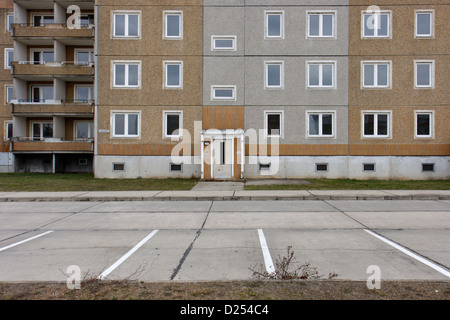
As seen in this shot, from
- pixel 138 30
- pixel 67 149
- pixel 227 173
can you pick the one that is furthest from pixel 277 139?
pixel 67 149

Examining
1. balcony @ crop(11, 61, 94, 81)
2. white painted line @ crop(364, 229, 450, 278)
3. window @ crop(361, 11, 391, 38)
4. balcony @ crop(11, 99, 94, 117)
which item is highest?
window @ crop(361, 11, 391, 38)

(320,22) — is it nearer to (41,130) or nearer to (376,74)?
(376,74)

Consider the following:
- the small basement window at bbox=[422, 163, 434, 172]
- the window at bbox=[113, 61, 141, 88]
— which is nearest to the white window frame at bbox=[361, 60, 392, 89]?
the small basement window at bbox=[422, 163, 434, 172]

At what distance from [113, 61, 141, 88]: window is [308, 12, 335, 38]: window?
1160 cm

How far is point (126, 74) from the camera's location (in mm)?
21406

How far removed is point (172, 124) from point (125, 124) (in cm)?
313

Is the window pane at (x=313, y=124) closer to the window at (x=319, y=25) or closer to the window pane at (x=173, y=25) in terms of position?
the window at (x=319, y=25)

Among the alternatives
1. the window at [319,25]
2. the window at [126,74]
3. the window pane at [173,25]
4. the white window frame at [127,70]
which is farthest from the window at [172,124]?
the window at [319,25]

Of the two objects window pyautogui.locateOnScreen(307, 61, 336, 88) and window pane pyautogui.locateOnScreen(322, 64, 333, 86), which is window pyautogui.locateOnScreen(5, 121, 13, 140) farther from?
window pane pyautogui.locateOnScreen(322, 64, 333, 86)

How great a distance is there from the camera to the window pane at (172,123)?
→ 69.9 feet

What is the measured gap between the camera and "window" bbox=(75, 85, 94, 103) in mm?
28323

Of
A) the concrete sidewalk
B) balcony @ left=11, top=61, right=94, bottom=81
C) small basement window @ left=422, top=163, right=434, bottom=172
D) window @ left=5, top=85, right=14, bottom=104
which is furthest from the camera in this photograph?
window @ left=5, top=85, right=14, bottom=104
